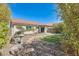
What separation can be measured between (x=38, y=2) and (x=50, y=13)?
169 millimetres

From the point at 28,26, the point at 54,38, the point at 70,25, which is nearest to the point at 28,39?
the point at 28,26

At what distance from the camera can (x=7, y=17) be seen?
1.97m

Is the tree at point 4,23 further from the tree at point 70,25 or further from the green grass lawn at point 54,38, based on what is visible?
the tree at point 70,25

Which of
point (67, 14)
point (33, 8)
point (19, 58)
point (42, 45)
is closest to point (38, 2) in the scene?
point (33, 8)

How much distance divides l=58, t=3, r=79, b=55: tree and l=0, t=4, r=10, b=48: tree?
0.56m

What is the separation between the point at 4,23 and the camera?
197cm

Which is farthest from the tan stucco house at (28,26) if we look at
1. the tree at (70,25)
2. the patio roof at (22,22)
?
the tree at (70,25)

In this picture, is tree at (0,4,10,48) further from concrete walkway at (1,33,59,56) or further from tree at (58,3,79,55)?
tree at (58,3,79,55)

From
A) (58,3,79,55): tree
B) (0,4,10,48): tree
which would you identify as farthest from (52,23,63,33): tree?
(0,4,10,48): tree

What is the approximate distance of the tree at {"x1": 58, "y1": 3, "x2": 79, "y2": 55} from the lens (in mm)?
1938

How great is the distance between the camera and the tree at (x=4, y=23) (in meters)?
1.96

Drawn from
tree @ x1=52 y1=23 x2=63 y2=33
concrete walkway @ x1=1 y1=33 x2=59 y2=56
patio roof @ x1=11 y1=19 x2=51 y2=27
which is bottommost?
concrete walkway @ x1=1 y1=33 x2=59 y2=56

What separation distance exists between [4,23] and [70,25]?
69 cm

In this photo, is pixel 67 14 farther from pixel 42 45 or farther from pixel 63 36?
pixel 42 45
